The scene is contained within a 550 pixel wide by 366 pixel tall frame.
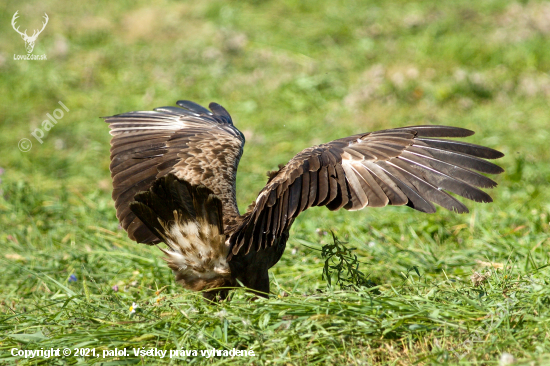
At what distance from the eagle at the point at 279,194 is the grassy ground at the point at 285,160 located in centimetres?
24

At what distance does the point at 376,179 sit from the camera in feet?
9.86

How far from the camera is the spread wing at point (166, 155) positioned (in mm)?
3787

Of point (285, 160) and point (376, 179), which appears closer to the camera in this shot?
point (376, 179)

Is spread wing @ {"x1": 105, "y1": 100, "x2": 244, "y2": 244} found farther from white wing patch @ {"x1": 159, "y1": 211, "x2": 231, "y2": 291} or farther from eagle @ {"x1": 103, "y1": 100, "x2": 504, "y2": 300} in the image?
white wing patch @ {"x1": 159, "y1": 211, "x2": 231, "y2": 291}

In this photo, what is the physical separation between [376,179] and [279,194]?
0.49m

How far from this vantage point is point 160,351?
261 cm

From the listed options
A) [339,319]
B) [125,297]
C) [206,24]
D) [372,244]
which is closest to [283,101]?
[206,24]

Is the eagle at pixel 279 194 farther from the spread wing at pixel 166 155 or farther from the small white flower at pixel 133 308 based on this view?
the small white flower at pixel 133 308

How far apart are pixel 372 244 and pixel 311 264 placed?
49cm

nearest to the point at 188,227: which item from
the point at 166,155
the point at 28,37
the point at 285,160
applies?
the point at 166,155

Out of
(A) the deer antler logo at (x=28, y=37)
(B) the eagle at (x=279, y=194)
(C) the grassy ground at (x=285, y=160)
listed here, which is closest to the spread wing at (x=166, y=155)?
(B) the eagle at (x=279, y=194)

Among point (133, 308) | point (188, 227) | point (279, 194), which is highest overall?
point (279, 194)

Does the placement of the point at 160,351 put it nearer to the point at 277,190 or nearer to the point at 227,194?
the point at 277,190

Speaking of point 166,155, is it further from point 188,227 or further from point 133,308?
point 133,308
